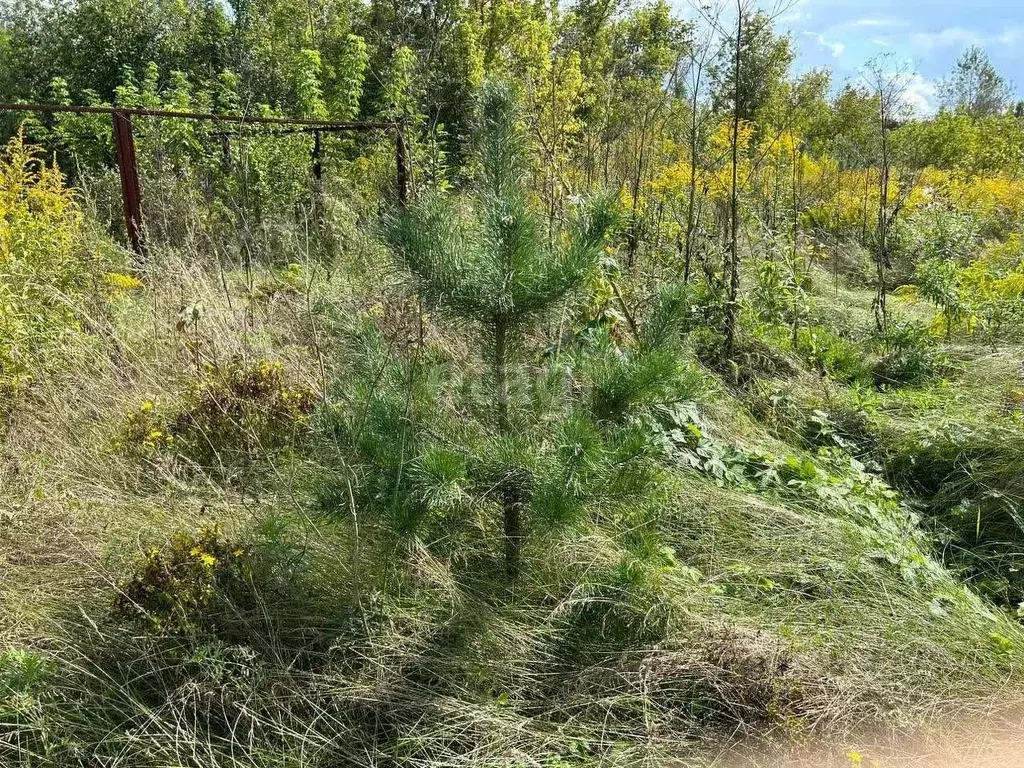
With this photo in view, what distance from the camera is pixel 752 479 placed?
325 centimetres

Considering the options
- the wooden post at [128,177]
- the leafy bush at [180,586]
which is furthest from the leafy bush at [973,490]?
the wooden post at [128,177]

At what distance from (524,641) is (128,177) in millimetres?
4196

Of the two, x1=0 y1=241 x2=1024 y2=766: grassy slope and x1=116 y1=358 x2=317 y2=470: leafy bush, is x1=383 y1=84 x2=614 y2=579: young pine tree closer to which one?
x1=0 y1=241 x2=1024 y2=766: grassy slope

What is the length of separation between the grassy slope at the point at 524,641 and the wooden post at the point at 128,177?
90.0 inches

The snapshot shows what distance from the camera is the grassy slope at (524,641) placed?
195 cm

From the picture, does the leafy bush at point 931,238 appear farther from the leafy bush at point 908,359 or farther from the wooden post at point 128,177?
the wooden post at point 128,177

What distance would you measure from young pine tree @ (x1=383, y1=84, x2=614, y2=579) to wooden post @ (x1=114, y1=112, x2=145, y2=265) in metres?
3.35

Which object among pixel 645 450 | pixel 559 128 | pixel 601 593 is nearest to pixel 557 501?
pixel 645 450

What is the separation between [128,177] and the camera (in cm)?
476

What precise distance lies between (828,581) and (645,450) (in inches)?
38.6

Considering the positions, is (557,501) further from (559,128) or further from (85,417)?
(559,128)

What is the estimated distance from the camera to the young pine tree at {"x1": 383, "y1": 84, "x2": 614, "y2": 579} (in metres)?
2.02

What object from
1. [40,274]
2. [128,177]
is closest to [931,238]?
[128,177]

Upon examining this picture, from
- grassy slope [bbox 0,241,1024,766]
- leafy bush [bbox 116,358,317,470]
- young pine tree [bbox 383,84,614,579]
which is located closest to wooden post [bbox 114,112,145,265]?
leafy bush [bbox 116,358,317,470]
